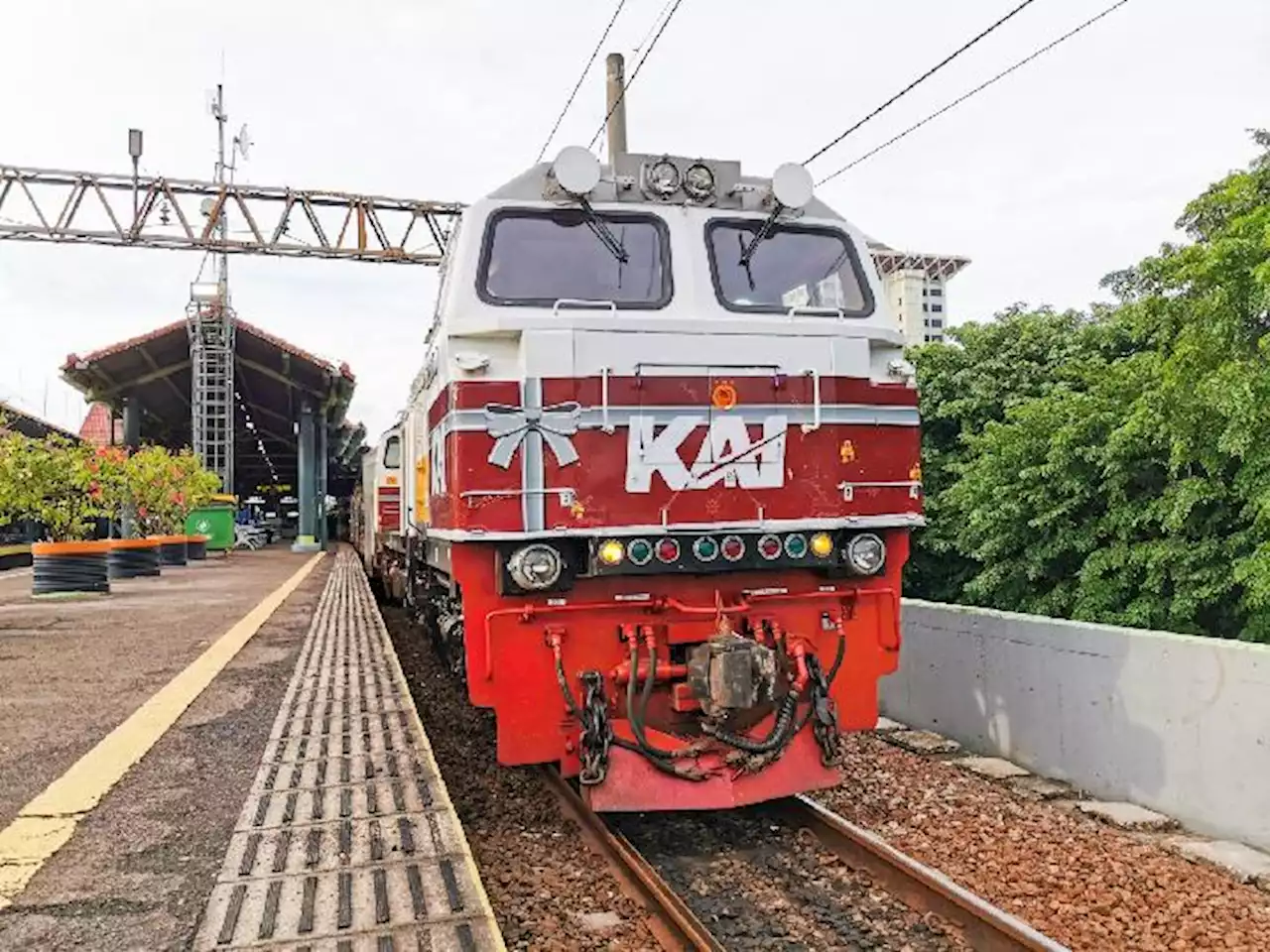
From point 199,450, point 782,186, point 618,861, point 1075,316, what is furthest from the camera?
point 199,450

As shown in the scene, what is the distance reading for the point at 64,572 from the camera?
17203mm

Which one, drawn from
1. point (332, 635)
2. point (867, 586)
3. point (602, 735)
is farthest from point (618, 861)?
point (332, 635)

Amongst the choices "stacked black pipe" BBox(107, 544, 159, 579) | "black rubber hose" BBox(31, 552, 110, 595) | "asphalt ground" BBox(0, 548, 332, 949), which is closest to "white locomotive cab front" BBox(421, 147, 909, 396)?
"asphalt ground" BBox(0, 548, 332, 949)

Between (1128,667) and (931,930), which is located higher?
(1128,667)

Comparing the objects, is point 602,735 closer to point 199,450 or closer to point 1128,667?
point 1128,667

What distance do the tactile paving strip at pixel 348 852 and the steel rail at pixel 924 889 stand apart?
1780 mm

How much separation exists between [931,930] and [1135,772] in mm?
2464

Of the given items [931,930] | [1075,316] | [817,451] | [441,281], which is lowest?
[931,930]

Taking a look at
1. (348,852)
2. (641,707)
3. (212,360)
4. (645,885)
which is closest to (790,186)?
(641,707)

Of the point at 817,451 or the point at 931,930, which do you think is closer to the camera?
the point at 931,930

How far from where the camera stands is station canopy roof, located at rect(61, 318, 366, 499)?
109ft

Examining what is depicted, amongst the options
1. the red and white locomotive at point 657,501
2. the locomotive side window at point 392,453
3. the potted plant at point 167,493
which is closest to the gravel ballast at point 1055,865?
the red and white locomotive at point 657,501

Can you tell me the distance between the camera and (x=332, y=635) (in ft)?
39.8

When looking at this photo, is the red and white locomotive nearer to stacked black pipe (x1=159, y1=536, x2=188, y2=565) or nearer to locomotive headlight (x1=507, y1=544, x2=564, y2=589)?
locomotive headlight (x1=507, y1=544, x2=564, y2=589)
